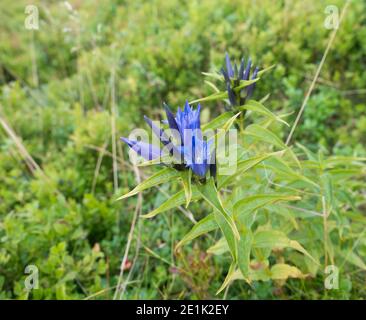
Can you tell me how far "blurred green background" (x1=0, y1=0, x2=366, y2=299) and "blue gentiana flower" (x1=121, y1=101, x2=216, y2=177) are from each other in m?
0.61

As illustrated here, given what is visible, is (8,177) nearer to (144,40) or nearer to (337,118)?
(144,40)

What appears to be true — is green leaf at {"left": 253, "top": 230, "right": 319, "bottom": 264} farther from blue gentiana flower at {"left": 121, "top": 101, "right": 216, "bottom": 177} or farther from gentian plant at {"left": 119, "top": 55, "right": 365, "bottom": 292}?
blue gentiana flower at {"left": 121, "top": 101, "right": 216, "bottom": 177}

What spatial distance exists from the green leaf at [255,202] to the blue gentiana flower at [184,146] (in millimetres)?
193

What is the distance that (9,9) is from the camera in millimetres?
4195

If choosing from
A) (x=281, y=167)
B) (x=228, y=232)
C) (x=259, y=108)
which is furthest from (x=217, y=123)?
(x=228, y=232)

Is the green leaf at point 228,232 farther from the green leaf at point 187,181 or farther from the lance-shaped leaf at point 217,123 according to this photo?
the lance-shaped leaf at point 217,123

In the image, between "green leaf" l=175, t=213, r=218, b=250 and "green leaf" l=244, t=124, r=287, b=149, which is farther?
"green leaf" l=244, t=124, r=287, b=149

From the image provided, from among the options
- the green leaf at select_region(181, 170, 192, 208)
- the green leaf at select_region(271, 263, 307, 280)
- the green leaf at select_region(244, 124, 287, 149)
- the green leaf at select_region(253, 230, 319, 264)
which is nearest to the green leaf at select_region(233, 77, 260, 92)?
the green leaf at select_region(244, 124, 287, 149)

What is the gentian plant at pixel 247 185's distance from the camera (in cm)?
122

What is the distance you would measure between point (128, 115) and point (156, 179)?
1542mm

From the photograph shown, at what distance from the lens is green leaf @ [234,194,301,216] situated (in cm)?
131

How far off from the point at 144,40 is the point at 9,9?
1747 mm
